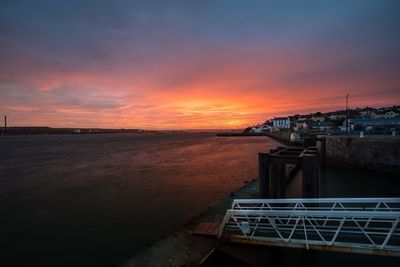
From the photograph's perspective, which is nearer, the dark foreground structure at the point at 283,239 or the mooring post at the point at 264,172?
the dark foreground structure at the point at 283,239

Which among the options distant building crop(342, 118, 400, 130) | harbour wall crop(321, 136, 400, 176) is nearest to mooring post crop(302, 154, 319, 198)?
harbour wall crop(321, 136, 400, 176)

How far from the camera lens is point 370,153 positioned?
2328 cm

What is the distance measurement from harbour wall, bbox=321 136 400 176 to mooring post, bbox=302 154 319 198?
1632cm

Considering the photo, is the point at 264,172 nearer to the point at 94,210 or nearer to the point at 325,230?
the point at 325,230

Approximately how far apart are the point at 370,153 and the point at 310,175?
717 inches

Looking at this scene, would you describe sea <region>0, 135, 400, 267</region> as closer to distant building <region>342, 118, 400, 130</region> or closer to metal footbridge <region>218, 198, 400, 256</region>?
metal footbridge <region>218, 198, 400, 256</region>

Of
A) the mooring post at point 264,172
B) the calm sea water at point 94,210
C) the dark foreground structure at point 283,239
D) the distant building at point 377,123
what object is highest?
the distant building at point 377,123

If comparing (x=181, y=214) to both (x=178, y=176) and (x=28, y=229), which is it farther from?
(x=178, y=176)

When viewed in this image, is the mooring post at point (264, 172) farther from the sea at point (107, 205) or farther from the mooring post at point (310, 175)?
the sea at point (107, 205)

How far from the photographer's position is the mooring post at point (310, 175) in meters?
9.32

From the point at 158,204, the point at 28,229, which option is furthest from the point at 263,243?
the point at 28,229

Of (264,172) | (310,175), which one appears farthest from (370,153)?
(310,175)

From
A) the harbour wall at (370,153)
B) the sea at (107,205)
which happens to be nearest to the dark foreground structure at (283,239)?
the sea at (107,205)

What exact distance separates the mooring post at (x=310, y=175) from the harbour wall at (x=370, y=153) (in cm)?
1632
